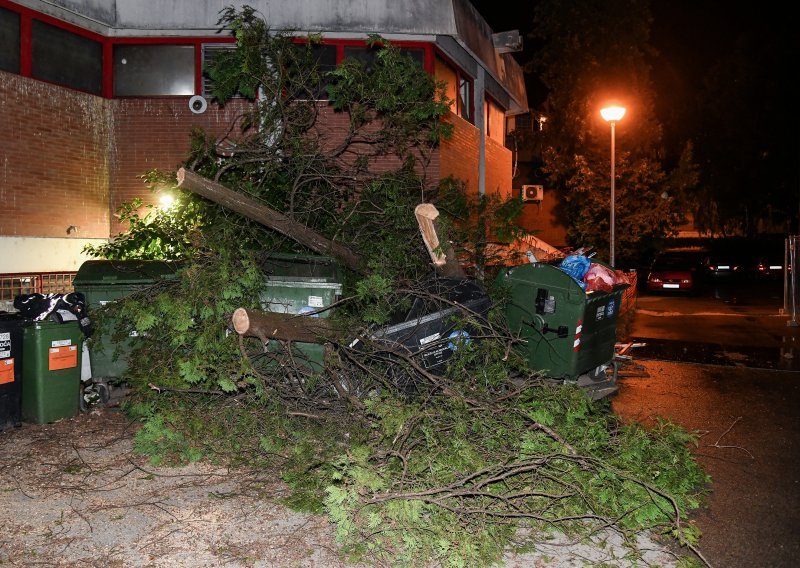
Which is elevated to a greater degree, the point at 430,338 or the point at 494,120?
the point at 494,120

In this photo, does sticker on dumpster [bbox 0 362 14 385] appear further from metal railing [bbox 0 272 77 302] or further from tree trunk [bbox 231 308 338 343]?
tree trunk [bbox 231 308 338 343]

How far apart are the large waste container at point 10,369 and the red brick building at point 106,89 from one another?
4.14 m

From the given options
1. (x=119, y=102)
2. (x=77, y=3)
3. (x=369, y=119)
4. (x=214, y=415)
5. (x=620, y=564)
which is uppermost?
(x=77, y=3)

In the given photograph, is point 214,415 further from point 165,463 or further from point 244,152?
point 244,152

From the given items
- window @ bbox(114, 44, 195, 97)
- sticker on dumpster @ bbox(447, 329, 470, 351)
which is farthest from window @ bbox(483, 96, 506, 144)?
sticker on dumpster @ bbox(447, 329, 470, 351)

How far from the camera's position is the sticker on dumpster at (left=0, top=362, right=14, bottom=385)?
6.69 meters

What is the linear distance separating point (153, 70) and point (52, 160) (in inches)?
100

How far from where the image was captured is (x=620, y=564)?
436 cm

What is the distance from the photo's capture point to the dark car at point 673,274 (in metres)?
25.4

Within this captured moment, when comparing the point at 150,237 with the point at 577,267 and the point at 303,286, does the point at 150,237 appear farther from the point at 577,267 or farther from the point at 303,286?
the point at 577,267

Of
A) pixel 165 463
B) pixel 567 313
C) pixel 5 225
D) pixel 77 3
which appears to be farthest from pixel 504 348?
pixel 77 3

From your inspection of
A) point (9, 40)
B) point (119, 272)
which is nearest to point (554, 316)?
point (119, 272)

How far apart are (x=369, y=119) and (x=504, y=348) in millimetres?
3083

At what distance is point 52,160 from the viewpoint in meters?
11.2
